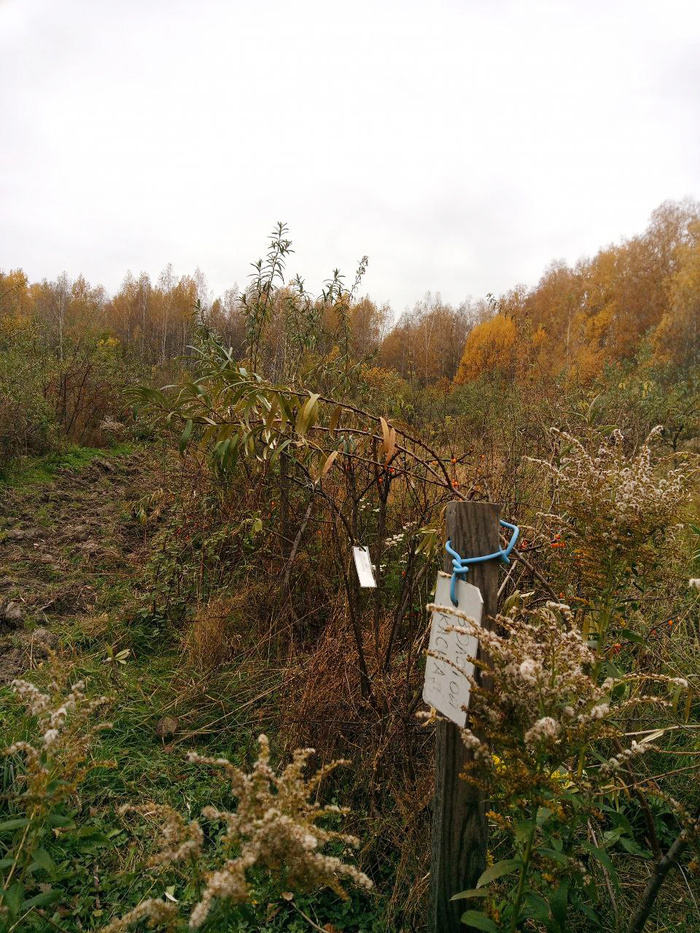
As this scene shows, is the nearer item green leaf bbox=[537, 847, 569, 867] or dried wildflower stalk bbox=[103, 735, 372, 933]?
dried wildflower stalk bbox=[103, 735, 372, 933]

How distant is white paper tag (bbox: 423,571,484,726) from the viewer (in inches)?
43.8

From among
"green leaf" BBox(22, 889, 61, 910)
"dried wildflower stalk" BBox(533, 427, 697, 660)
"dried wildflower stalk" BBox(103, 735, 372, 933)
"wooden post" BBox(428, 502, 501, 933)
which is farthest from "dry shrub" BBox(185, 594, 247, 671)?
"dried wildflower stalk" BBox(533, 427, 697, 660)

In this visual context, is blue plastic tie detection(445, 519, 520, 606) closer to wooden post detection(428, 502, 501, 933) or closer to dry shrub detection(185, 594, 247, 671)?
wooden post detection(428, 502, 501, 933)

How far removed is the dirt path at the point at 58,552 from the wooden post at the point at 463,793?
1.74 metres

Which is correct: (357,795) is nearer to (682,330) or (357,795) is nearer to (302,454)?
(302,454)

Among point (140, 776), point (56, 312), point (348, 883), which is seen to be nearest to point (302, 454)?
point (140, 776)

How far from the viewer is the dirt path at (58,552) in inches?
116

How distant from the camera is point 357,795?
1896 millimetres

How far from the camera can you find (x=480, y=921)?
41.7 inches

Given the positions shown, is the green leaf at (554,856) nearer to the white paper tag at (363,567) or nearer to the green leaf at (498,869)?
the green leaf at (498,869)

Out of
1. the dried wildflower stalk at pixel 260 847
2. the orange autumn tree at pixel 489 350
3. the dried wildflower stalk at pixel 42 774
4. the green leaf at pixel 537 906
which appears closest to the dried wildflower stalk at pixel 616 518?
the green leaf at pixel 537 906

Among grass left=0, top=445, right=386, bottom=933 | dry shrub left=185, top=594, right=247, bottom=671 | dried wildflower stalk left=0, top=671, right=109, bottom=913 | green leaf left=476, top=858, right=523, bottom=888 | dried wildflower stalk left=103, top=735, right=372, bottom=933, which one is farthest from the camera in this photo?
dry shrub left=185, top=594, right=247, bottom=671

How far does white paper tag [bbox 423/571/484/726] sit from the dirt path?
1.74 m

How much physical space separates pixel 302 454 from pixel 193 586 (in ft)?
3.76
